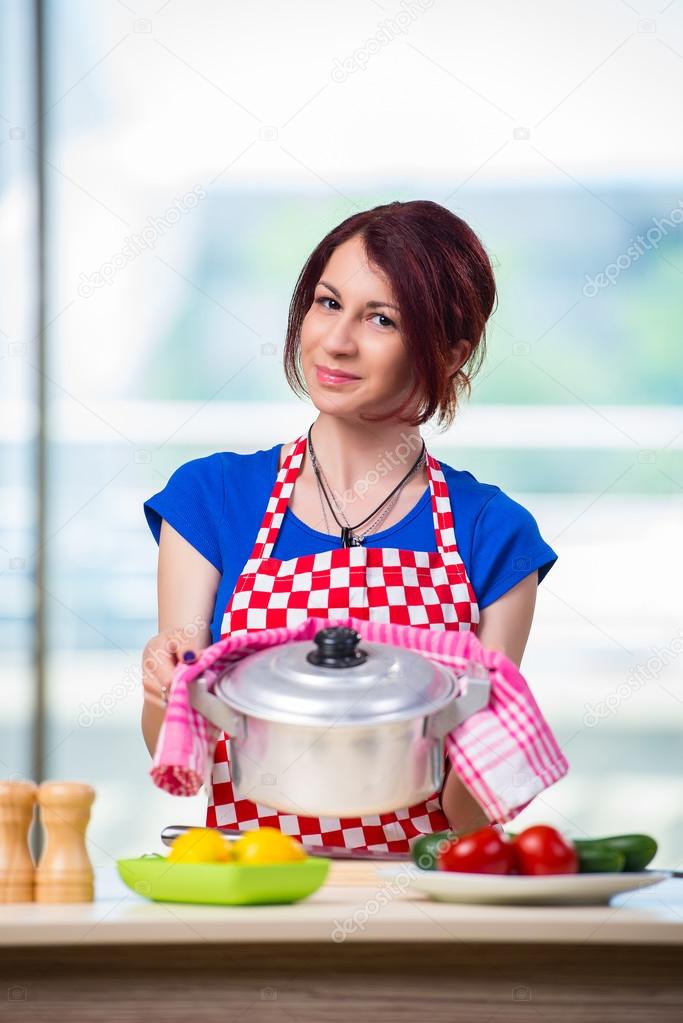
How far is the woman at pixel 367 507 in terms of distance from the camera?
1570 mm

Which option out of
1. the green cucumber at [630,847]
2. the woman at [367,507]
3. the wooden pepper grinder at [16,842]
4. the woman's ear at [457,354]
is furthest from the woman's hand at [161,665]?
the woman's ear at [457,354]

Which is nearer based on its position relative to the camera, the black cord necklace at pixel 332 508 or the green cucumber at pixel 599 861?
the green cucumber at pixel 599 861

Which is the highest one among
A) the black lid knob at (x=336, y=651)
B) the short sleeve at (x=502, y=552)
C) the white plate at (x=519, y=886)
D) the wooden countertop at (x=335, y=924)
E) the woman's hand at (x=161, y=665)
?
the short sleeve at (x=502, y=552)

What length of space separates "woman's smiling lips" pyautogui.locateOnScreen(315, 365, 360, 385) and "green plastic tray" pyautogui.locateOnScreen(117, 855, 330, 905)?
0.70 meters

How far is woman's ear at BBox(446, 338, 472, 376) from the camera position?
1671 mm

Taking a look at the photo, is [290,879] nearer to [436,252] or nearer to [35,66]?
[436,252]

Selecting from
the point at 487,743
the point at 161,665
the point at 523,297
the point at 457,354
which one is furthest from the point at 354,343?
the point at 523,297

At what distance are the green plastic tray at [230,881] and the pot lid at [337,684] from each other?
0.12 metres

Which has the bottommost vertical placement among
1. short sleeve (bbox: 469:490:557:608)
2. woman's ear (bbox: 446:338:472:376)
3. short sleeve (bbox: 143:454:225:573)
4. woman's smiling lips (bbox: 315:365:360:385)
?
short sleeve (bbox: 469:490:557:608)

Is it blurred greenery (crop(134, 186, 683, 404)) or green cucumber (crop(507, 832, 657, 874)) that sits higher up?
blurred greenery (crop(134, 186, 683, 404))

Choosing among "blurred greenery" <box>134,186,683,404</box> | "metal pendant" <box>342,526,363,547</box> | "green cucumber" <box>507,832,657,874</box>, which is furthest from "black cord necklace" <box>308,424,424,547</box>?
"blurred greenery" <box>134,186,683,404</box>

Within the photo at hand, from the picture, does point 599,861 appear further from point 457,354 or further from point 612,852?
point 457,354

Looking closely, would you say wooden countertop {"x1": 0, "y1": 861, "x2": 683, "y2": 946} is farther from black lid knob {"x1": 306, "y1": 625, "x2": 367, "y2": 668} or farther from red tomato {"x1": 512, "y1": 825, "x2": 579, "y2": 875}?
black lid knob {"x1": 306, "y1": 625, "x2": 367, "y2": 668}

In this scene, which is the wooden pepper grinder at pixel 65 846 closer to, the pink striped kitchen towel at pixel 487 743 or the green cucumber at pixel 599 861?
the pink striped kitchen towel at pixel 487 743
